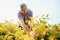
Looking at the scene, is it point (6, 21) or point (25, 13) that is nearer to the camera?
point (6, 21)

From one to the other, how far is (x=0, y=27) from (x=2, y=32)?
0.03 m

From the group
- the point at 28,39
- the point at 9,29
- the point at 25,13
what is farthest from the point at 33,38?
the point at 25,13

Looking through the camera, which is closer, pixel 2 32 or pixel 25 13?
pixel 2 32

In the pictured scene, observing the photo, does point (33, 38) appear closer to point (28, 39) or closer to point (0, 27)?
point (28, 39)

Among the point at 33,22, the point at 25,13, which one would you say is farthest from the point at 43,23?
the point at 25,13

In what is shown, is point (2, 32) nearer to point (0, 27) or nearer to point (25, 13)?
point (0, 27)

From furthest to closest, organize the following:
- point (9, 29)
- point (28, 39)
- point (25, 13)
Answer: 1. point (25, 13)
2. point (9, 29)
3. point (28, 39)

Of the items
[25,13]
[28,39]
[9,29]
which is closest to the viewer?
[28,39]

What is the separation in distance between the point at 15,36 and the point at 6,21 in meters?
0.12

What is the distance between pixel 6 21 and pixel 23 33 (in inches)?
5.4

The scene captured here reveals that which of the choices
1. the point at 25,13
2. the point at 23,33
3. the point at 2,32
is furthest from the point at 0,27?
the point at 25,13

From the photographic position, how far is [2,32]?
2.88 feet

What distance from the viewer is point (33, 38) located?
2.47 feet

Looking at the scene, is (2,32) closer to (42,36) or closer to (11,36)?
(11,36)
